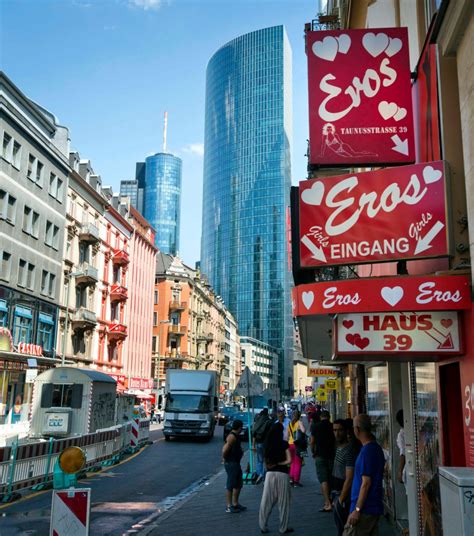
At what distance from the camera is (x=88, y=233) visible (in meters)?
46.8

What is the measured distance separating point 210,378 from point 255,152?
Result: 13614 cm

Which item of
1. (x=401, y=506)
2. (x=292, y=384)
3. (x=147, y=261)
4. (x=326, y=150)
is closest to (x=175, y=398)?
(x=401, y=506)

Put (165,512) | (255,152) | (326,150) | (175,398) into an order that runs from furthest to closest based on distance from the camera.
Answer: (255,152), (175,398), (165,512), (326,150)

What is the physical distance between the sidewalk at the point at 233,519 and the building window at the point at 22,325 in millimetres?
24089

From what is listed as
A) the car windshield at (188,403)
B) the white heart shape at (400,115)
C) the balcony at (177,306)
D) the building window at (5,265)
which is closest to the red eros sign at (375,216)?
the white heart shape at (400,115)

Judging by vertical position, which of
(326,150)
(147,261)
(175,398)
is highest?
(147,261)

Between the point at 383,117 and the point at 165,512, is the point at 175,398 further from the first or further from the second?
the point at 383,117

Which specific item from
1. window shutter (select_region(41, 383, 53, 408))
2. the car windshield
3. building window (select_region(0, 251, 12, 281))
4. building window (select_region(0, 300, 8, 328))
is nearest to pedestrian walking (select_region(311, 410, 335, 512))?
window shutter (select_region(41, 383, 53, 408))

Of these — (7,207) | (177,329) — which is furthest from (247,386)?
(177,329)

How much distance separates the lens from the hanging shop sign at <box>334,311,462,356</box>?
20.8ft

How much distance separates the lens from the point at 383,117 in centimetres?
784

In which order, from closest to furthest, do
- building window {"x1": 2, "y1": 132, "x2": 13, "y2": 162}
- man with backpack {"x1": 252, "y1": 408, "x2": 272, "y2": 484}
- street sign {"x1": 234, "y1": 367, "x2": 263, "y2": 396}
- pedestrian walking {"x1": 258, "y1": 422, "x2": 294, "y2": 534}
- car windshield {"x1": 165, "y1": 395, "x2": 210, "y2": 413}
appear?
pedestrian walking {"x1": 258, "y1": 422, "x2": 294, "y2": 534}, man with backpack {"x1": 252, "y1": 408, "x2": 272, "y2": 484}, street sign {"x1": 234, "y1": 367, "x2": 263, "y2": 396}, car windshield {"x1": 165, "y1": 395, "x2": 210, "y2": 413}, building window {"x1": 2, "y1": 132, "x2": 13, "y2": 162}

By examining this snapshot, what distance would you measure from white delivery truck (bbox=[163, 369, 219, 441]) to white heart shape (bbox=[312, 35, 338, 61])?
86.4 feet

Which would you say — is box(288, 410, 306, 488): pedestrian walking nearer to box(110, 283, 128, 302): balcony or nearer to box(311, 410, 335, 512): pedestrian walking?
box(311, 410, 335, 512): pedestrian walking
